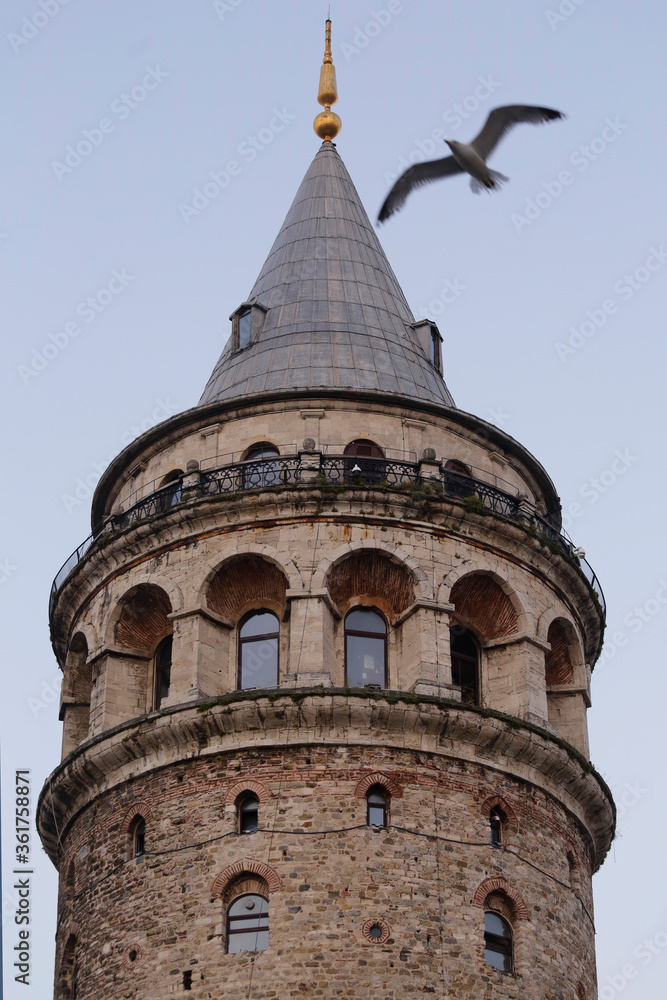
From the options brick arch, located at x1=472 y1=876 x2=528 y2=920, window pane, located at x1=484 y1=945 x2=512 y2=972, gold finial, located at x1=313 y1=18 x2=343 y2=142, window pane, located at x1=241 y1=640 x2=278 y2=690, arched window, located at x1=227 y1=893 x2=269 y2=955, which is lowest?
window pane, located at x1=484 y1=945 x2=512 y2=972

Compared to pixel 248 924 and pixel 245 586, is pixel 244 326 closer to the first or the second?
pixel 245 586

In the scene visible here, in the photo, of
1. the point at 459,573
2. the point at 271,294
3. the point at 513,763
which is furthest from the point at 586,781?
the point at 271,294

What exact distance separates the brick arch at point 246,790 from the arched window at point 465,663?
5208 mm

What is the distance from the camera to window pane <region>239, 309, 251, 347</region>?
46375mm

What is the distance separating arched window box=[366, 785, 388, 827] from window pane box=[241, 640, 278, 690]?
134 inches

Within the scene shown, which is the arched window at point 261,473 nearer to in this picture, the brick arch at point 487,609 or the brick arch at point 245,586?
the brick arch at point 245,586

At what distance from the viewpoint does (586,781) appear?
129 ft

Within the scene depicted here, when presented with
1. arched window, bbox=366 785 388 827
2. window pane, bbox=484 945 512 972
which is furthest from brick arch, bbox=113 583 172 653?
window pane, bbox=484 945 512 972

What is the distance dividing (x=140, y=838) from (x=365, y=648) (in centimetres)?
606

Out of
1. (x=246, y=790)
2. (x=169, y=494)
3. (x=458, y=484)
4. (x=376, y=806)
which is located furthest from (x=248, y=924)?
(x=458, y=484)

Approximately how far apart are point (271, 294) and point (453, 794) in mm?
15633

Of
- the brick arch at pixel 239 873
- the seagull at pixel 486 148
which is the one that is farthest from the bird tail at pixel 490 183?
the brick arch at pixel 239 873

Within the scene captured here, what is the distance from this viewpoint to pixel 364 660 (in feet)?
129

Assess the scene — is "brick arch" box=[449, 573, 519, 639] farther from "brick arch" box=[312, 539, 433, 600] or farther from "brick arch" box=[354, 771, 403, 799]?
"brick arch" box=[354, 771, 403, 799]
